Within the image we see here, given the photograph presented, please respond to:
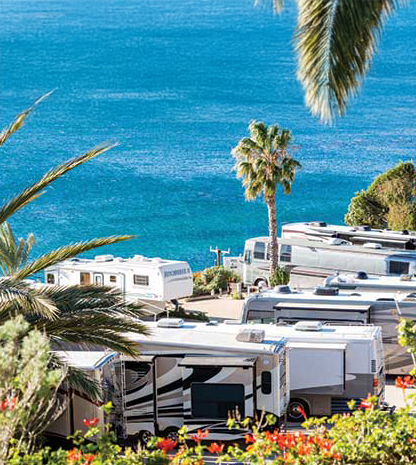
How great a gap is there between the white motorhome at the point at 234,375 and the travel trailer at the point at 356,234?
14.1m

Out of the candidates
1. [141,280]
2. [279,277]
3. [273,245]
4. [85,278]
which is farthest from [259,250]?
[85,278]

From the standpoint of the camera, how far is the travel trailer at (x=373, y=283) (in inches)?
942

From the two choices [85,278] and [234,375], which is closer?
[234,375]

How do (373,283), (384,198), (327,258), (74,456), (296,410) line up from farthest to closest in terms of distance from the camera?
(384,198), (327,258), (373,283), (296,410), (74,456)

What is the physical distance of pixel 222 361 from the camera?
55.6ft

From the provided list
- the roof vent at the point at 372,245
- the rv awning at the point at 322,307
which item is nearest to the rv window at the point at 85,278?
the roof vent at the point at 372,245

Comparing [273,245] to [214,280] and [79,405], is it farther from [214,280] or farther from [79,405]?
[79,405]

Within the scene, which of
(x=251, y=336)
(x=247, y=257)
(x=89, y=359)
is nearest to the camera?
(x=89, y=359)

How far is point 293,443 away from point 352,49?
182 inches

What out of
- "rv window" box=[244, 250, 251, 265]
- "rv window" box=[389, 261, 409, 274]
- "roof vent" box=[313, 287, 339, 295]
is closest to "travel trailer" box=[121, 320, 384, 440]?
"roof vent" box=[313, 287, 339, 295]

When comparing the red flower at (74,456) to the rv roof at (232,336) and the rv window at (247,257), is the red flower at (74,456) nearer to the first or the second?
the rv roof at (232,336)

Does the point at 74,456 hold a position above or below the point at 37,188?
below

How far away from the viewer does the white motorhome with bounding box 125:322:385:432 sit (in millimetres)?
16844

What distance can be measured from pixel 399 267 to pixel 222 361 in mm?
14582
